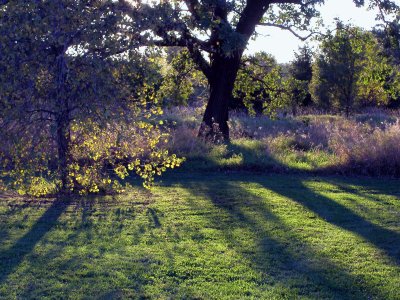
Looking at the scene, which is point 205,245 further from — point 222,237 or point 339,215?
point 339,215

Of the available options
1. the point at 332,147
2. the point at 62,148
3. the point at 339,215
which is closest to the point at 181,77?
the point at 332,147

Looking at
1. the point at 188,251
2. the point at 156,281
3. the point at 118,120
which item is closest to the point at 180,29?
the point at 118,120

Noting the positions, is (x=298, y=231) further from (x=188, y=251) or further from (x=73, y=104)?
(x=73, y=104)

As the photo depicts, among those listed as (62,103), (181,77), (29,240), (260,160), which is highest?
(181,77)

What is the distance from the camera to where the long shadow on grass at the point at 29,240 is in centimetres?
678

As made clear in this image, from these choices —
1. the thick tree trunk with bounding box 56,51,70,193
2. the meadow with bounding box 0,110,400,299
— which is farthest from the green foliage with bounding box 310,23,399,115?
the thick tree trunk with bounding box 56,51,70,193

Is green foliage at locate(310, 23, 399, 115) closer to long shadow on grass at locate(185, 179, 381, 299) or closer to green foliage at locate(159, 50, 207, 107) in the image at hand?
green foliage at locate(159, 50, 207, 107)

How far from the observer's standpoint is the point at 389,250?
24.8ft

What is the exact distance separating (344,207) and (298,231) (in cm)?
212

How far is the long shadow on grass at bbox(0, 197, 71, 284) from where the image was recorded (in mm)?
6783

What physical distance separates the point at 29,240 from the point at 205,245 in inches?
94.0

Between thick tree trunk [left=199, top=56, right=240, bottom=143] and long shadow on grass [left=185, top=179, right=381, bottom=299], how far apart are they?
6503mm

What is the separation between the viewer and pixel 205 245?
7.68m

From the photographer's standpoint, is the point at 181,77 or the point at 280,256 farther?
the point at 181,77
